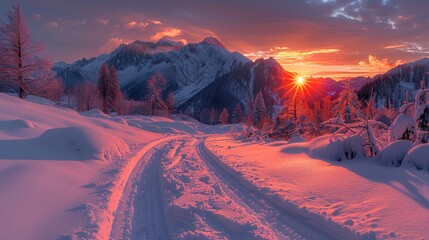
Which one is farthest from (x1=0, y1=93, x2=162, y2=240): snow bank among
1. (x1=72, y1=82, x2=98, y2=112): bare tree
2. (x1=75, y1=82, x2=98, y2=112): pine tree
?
(x1=75, y1=82, x2=98, y2=112): pine tree

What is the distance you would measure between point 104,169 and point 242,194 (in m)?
6.29

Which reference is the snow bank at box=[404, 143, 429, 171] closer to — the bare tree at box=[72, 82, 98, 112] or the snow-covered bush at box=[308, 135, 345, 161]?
the snow-covered bush at box=[308, 135, 345, 161]

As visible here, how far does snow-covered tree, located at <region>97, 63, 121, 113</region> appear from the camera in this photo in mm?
56688

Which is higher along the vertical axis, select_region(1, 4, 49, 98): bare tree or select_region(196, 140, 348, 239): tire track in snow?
select_region(1, 4, 49, 98): bare tree

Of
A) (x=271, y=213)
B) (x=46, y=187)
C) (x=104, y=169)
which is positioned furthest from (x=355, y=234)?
(x=104, y=169)

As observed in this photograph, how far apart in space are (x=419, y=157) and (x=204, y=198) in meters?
6.49

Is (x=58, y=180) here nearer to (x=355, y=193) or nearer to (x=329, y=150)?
(x=355, y=193)

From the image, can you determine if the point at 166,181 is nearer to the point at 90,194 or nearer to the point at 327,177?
the point at 90,194

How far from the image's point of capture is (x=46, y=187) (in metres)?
8.79

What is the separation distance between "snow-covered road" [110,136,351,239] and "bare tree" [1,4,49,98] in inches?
1035

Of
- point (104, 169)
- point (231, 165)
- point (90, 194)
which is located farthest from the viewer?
point (231, 165)

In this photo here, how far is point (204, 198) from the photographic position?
8656 millimetres

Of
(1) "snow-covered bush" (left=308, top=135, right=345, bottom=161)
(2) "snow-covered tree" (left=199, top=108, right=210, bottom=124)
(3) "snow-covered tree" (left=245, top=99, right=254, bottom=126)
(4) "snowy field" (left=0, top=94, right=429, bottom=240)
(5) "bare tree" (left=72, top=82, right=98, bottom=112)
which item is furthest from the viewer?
(2) "snow-covered tree" (left=199, top=108, right=210, bottom=124)

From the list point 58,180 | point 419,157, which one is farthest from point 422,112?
point 58,180
